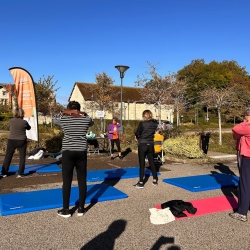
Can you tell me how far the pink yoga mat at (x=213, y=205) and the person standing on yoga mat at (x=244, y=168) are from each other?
19.0 inches

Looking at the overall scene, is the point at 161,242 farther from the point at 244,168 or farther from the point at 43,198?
the point at 43,198

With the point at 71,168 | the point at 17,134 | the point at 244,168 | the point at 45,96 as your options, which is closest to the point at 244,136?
the point at 244,168

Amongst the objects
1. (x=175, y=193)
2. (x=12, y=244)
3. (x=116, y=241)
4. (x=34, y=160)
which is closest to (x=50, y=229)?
(x=12, y=244)

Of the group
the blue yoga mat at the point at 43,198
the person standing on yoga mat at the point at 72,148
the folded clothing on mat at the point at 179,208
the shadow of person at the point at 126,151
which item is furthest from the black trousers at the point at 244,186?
the shadow of person at the point at 126,151

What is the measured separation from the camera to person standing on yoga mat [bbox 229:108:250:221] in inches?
177

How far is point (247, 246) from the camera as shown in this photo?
363 centimetres

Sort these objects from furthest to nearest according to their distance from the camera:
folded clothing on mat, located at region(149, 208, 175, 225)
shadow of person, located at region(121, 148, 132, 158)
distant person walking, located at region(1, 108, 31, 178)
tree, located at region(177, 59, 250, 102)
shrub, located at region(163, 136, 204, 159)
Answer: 1. tree, located at region(177, 59, 250, 102)
2. shadow of person, located at region(121, 148, 132, 158)
3. shrub, located at region(163, 136, 204, 159)
4. distant person walking, located at region(1, 108, 31, 178)
5. folded clothing on mat, located at region(149, 208, 175, 225)

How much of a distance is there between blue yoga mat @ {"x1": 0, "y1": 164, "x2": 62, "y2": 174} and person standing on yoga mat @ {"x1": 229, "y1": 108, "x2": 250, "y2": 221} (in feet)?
17.8

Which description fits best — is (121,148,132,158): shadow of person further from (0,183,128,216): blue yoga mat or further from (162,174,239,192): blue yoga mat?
(0,183,128,216): blue yoga mat

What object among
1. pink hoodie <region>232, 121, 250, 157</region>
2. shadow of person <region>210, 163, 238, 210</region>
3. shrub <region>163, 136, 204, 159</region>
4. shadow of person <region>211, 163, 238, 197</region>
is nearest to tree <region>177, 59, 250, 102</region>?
shrub <region>163, 136, 204, 159</region>

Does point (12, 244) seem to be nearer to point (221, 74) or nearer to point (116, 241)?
point (116, 241)

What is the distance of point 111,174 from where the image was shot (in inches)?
311

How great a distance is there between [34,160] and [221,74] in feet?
174

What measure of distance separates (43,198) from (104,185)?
158 centimetres
